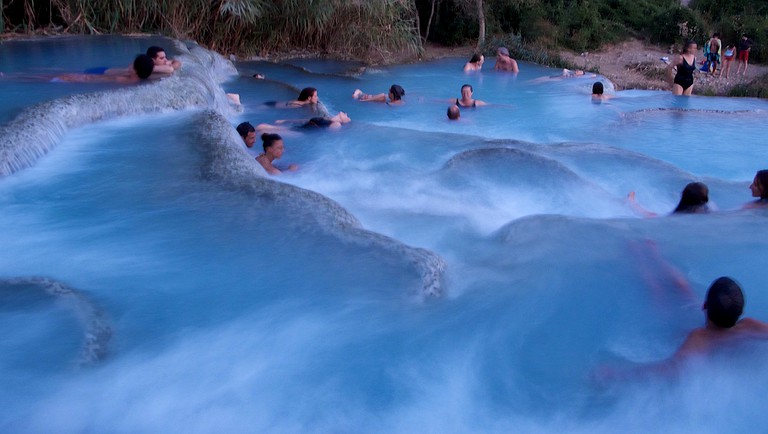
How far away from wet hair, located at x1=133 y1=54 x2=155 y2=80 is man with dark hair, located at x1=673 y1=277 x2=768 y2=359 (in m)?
5.85

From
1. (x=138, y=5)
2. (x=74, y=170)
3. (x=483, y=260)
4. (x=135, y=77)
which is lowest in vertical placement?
(x=483, y=260)

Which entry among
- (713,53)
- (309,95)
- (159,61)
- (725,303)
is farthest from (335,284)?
(713,53)

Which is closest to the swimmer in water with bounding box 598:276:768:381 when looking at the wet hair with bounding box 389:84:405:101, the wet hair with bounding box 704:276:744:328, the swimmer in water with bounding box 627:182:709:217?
the wet hair with bounding box 704:276:744:328

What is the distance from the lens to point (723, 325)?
346cm

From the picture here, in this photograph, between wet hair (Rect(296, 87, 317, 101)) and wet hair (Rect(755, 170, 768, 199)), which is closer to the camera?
wet hair (Rect(755, 170, 768, 199))

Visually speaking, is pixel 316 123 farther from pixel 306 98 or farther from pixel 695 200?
pixel 695 200

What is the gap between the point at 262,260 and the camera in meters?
3.97

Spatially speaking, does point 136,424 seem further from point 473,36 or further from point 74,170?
point 473,36

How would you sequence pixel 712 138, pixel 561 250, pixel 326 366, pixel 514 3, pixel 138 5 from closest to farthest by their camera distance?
pixel 326 366, pixel 561 250, pixel 712 138, pixel 138 5, pixel 514 3

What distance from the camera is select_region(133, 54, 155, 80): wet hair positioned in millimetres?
7000

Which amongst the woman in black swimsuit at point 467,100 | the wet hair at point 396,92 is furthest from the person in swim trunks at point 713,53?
the wet hair at point 396,92

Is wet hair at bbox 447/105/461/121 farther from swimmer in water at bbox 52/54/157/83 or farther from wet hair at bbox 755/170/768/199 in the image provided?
wet hair at bbox 755/170/768/199

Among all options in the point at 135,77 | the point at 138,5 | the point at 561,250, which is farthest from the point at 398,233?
the point at 138,5

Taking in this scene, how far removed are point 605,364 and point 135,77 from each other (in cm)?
582
